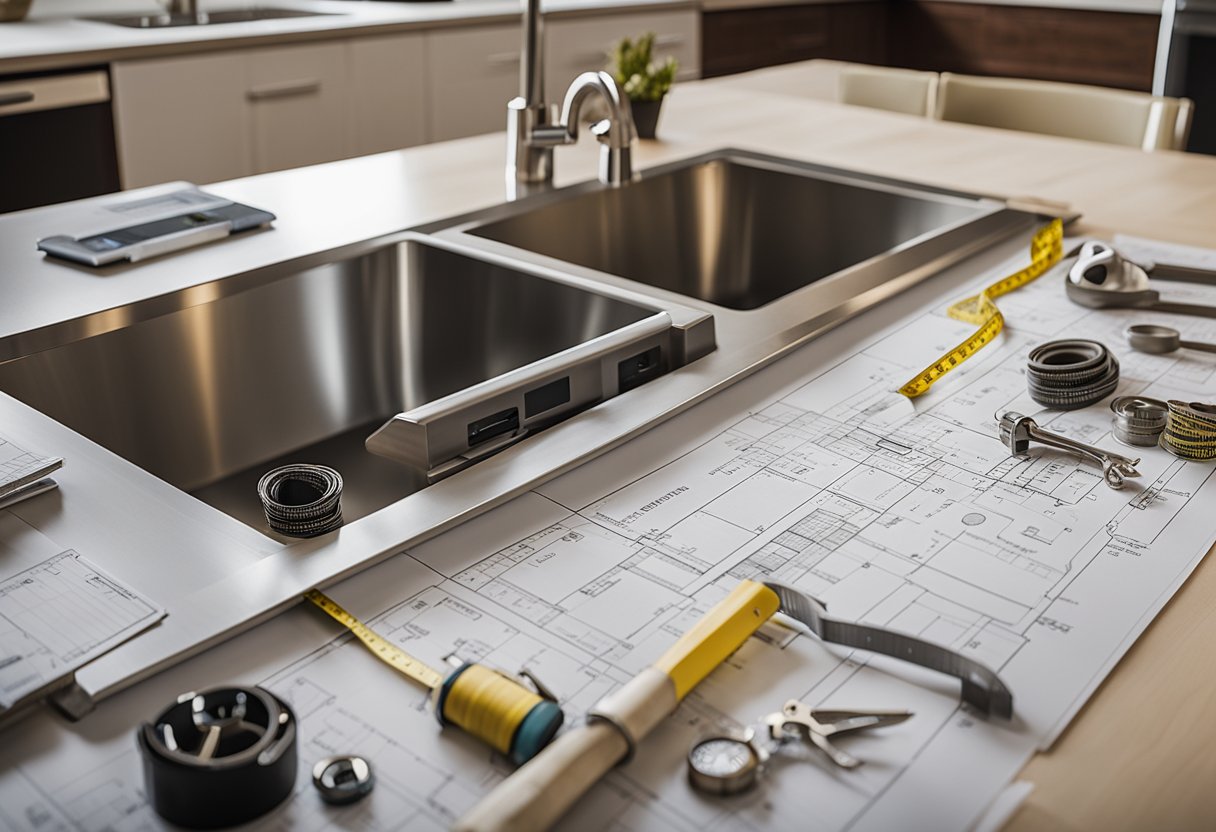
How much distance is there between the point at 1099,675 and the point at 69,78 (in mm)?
2834

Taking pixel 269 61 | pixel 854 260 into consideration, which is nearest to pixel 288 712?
pixel 854 260

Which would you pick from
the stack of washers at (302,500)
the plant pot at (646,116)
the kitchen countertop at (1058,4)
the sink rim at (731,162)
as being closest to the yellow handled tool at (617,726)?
the stack of washers at (302,500)

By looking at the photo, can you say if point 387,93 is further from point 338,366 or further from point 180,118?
point 338,366

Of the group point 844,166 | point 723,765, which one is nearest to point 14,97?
point 844,166

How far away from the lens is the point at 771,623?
2.59 feet

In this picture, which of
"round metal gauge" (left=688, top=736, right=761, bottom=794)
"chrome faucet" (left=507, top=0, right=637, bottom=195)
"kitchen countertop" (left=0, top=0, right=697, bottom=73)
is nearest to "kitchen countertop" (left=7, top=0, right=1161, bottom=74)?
"kitchen countertop" (left=0, top=0, right=697, bottom=73)

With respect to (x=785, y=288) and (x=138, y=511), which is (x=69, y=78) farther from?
(x=138, y=511)

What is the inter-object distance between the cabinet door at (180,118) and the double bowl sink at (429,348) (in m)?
1.75

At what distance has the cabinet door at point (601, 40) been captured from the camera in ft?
13.1

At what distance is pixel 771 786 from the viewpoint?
Result: 64cm

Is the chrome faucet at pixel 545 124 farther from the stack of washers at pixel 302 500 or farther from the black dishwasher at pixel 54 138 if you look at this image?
the black dishwasher at pixel 54 138

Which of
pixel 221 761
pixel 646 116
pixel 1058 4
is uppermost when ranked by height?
pixel 1058 4

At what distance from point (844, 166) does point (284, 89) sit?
193cm

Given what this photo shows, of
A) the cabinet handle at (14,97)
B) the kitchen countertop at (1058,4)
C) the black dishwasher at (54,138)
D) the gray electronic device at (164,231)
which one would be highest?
the kitchen countertop at (1058,4)
